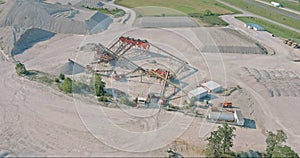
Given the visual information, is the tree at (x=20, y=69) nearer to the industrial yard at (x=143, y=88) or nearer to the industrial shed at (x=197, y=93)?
the industrial yard at (x=143, y=88)

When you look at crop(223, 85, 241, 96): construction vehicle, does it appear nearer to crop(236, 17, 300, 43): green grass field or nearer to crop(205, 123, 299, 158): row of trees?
crop(205, 123, 299, 158): row of trees

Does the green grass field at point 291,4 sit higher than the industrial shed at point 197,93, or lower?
higher

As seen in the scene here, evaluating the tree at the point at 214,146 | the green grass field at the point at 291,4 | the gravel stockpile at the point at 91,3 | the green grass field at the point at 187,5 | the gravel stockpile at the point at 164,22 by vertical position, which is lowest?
the tree at the point at 214,146

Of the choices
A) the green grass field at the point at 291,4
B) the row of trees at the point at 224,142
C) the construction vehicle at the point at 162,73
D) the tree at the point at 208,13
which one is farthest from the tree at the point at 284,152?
the green grass field at the point at 291,4

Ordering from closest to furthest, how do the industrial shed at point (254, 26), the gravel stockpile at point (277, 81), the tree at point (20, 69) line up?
the gravel stockpile at point (277, 81) → the tree at point (20, 69) → the industrial shed at point (254, 26)

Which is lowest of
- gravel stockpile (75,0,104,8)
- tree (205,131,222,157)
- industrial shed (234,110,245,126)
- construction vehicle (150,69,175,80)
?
tree (205,131,222,157)

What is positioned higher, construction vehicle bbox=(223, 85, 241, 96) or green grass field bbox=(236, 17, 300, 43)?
green grass field bbox=(236, 17, 300, 43)

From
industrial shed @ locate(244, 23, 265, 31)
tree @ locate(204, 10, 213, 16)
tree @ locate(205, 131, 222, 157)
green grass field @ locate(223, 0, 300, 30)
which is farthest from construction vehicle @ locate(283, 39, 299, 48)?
tree @ locate(205, 131, 222, 157)

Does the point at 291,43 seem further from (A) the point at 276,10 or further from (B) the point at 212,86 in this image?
(A) the point at 276,10
